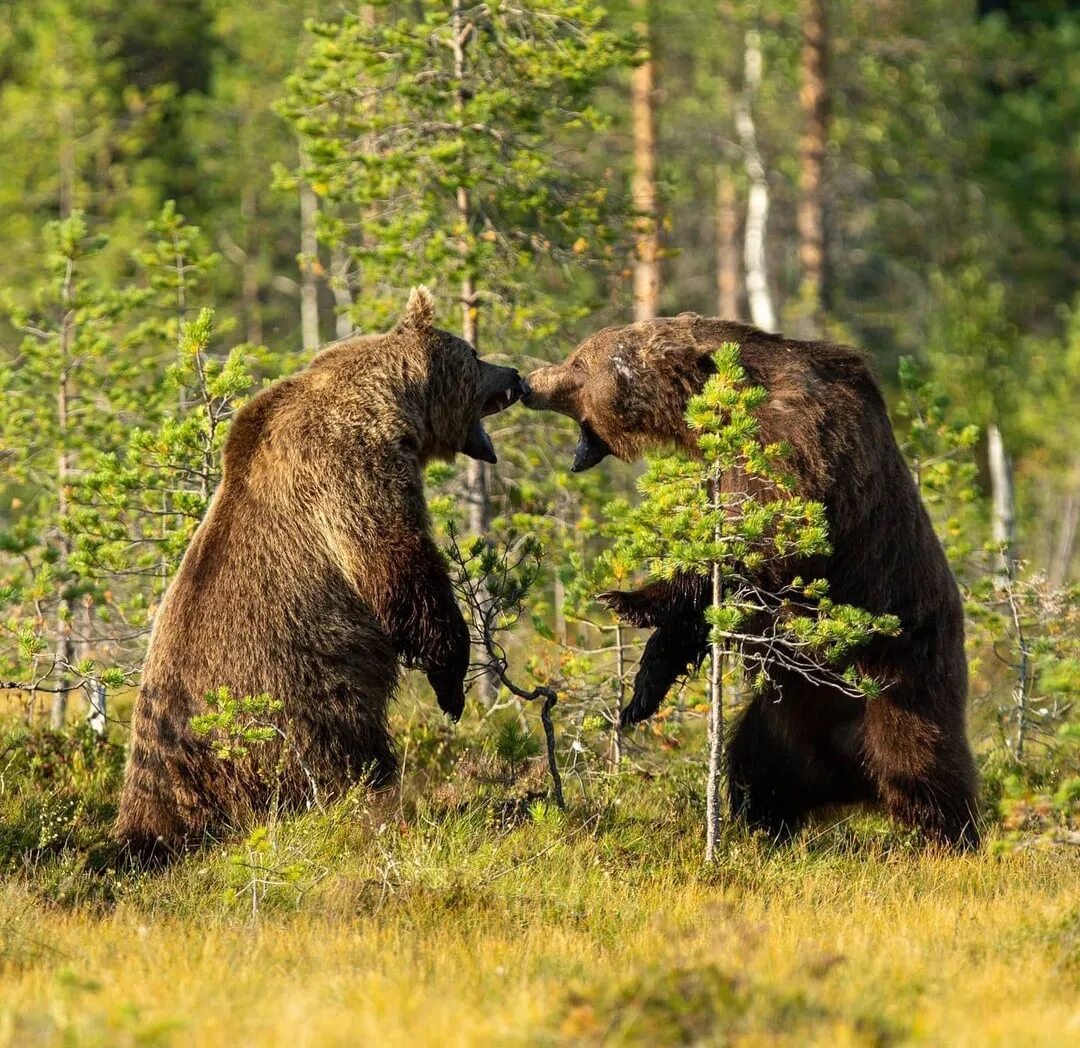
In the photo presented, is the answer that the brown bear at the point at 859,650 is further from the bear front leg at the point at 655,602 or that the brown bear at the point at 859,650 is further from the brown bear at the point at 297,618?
the brown bear at the point at 297,618

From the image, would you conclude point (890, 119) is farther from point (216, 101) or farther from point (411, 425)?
point (411, 425)

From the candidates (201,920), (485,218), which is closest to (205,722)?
(201,920)

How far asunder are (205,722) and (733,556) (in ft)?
6.53

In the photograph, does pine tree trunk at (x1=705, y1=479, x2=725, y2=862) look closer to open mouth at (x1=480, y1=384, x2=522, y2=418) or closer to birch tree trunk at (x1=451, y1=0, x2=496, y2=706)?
open mouth at (x1=480, y1=384, x2=522, y2=418)

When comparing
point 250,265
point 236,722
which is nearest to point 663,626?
point 236,722

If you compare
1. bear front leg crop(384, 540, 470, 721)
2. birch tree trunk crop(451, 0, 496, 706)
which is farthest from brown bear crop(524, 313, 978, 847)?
birch tree trunk crop(451, 0, 496, 706)

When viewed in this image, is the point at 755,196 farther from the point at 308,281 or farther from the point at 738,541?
the point at 738,541

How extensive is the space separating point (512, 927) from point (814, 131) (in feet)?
48.8

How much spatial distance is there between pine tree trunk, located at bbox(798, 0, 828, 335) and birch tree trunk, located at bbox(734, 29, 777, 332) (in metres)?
0.75

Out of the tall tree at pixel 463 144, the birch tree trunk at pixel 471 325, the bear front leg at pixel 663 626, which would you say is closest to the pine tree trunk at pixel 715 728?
the bear front leg at pixel 663 626

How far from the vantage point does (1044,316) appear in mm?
27812

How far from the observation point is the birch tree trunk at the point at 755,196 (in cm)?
1991

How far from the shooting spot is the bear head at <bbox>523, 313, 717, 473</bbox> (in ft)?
22.4

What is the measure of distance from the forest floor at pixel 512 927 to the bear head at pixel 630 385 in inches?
61.9
